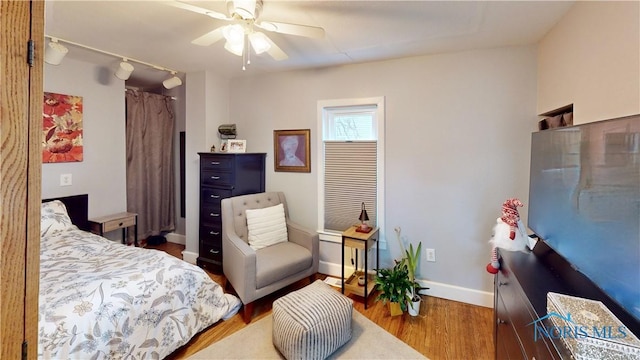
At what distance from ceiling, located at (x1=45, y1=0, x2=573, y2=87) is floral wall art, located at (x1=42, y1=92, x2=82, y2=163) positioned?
48 cm

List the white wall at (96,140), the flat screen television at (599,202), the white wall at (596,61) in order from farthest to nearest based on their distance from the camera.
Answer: the white wall at (96,140)
the white wall at (596,61)
the flat screen television at (599,202)

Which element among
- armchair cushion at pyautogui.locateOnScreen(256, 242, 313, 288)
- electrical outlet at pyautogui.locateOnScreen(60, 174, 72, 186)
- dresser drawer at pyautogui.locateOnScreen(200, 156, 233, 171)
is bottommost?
armchair cushion at pyautogui.locateOnScreen(256, 242, 313, 288)

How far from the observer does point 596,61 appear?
1490mm

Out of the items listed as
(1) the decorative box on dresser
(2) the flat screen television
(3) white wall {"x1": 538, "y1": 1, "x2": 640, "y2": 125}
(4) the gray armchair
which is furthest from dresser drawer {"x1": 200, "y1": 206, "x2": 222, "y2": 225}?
(3) white wall {"x1": 538, "y1": 1, "x2": 640, "y2": 125}

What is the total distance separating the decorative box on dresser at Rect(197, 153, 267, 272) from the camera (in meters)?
3.08

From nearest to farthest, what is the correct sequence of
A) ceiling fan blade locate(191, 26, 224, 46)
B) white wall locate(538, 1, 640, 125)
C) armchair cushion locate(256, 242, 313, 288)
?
white wall locate(538, 1, 640, 125)
ceiling fan blade locate(191, 26, 224, 46)
armchair cushion locate(256, 242, 313, 288)

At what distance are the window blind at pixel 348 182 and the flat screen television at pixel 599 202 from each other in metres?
1.58

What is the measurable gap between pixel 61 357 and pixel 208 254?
72.4 inches

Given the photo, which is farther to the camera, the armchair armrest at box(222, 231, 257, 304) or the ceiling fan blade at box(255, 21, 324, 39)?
the armchair armrest at box(222, 231, 257, 304)

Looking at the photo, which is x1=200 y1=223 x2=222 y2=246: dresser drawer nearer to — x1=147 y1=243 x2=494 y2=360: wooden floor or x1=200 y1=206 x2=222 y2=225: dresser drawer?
x1=200 y1=206 x2=222 y2=225: dresser drawer

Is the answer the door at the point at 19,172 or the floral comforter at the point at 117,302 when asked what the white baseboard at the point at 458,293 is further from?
the door at the point at 19,172

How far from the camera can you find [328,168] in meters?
3.15

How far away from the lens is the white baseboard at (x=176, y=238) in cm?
423

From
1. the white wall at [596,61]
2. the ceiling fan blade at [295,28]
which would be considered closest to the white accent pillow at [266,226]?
the ceiling fan blade at [295,28]
